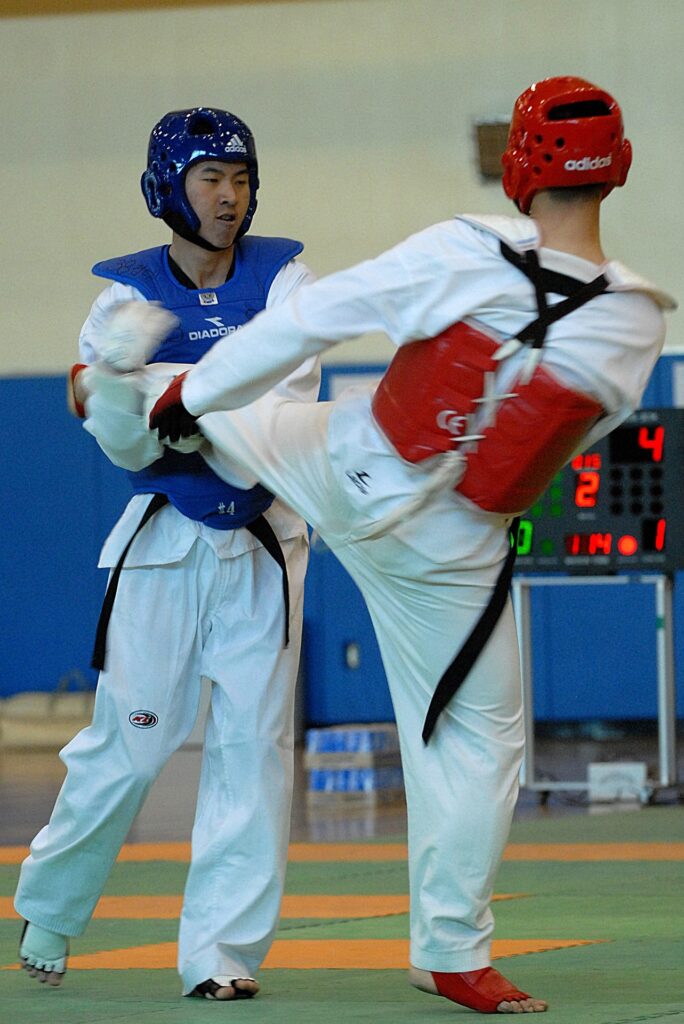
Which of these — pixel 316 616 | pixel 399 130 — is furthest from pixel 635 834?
pixel 399 130

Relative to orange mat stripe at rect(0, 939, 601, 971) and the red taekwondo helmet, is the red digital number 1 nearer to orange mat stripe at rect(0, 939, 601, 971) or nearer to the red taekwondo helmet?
orange mat stripe at rect(0, 939, 601, 971)

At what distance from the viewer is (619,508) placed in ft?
28.5

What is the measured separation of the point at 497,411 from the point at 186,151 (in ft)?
3.29

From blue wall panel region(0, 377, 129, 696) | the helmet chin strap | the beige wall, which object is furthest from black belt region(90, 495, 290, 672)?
blue wall panel region(0, 377, 129, 696)

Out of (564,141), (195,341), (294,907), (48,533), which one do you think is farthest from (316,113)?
(564,141)

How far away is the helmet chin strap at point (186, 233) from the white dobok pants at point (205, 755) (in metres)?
0.64

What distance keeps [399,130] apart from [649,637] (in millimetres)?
4311

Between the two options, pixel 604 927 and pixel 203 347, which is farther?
pixel 604 927

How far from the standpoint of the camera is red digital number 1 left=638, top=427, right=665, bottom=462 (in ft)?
28.2

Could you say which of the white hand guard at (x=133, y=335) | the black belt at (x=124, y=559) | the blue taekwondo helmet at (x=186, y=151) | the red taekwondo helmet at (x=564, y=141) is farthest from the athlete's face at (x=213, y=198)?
the red taekwondo helmet at (x=564, y=141)

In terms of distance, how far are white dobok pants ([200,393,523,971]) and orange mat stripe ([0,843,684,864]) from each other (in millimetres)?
3412

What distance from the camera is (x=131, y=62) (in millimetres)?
13297

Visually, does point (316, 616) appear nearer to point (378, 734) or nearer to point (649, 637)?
point (649, 637)

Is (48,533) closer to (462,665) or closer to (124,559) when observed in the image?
(124,559)
